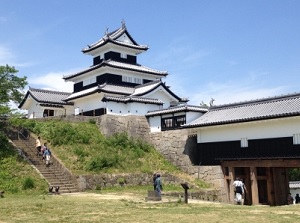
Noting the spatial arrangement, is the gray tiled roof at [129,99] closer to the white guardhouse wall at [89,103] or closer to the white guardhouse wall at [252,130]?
the white guardhouse wall at [89,103]

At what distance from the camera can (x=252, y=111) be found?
32.2m

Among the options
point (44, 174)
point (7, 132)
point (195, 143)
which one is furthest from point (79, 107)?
point (44, 174)

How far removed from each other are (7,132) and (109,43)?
806 inches

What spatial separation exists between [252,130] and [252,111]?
179 centimetres

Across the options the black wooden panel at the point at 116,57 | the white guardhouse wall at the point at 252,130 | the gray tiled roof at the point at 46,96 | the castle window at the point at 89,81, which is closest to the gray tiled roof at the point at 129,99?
the castle window at the point at 89,81

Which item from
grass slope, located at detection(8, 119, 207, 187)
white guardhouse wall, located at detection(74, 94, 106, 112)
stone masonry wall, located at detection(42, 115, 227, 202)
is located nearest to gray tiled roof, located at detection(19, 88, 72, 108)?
white guardhouse wall, located at detection(74, 94, 106, 112)

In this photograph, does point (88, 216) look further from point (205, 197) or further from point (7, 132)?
point (7, 132)

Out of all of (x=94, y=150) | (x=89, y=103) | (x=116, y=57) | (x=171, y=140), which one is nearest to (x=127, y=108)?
(x=89, y=103)

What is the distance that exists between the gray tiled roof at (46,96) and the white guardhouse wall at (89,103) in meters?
3.36

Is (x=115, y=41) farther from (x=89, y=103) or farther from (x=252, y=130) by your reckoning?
(x=252, y=130)

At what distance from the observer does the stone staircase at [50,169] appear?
87.0ft

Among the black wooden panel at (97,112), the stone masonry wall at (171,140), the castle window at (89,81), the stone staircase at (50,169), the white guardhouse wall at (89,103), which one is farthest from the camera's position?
the castle window at (89,81)

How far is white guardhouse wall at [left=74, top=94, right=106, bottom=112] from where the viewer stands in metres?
44.5

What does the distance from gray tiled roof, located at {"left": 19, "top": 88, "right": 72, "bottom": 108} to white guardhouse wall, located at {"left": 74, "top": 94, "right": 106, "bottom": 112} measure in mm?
3358
